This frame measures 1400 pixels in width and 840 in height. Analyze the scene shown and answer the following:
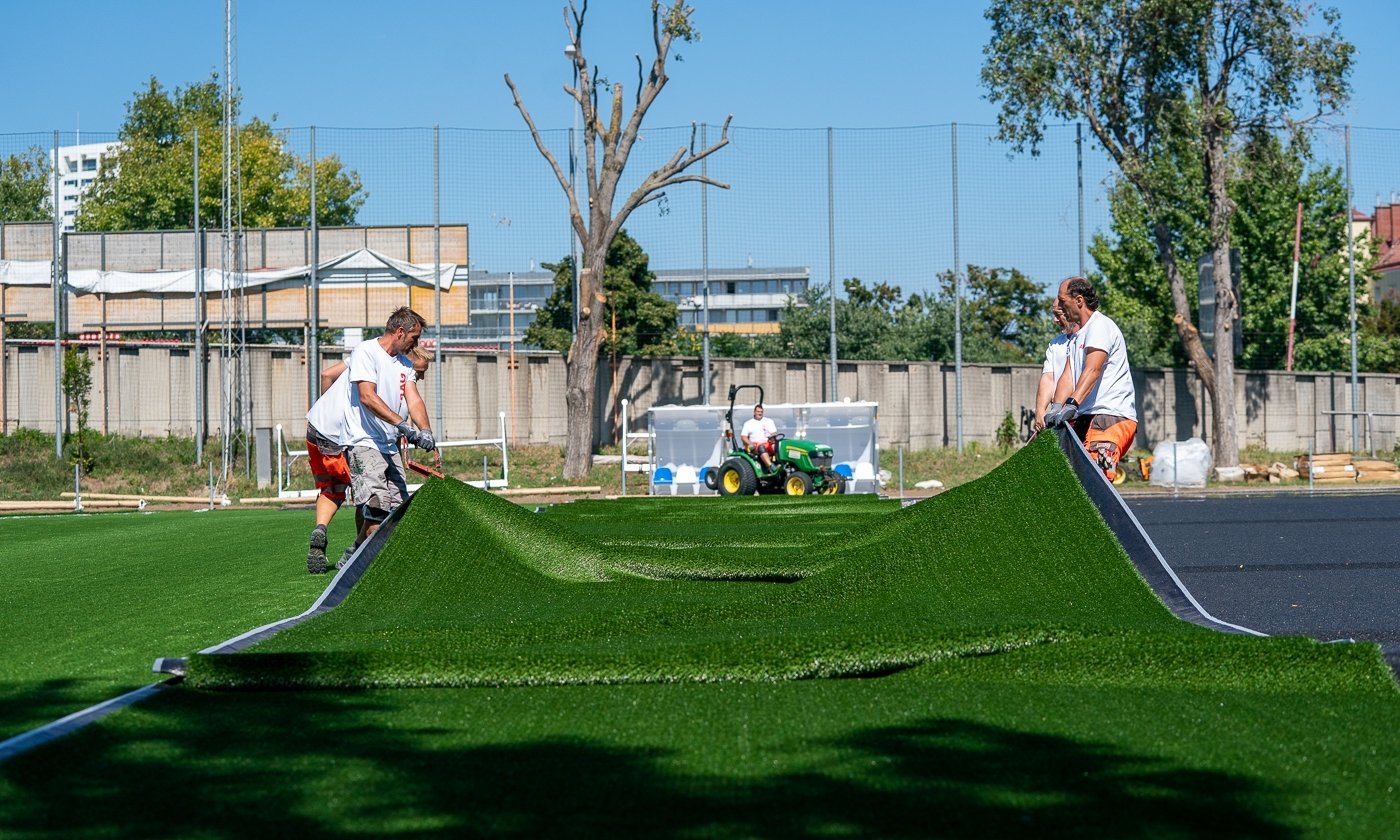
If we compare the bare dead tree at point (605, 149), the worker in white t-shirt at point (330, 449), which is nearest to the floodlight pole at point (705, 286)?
the bare dead tree at point (605, 149)

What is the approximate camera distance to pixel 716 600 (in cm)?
598

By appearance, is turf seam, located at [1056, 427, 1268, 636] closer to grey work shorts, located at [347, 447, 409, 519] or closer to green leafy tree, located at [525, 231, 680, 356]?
grey work shorts, located at [347, 447, 409, 519]

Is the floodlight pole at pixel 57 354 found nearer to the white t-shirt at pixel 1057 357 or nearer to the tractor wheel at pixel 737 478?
the tractor wheel at pixel 737 478

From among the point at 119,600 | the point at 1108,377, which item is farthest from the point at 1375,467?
the point at 119,600

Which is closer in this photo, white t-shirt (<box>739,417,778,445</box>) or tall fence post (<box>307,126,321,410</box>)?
white t-shirt (<box>739,417,778,445</box>)

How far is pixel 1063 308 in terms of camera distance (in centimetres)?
779

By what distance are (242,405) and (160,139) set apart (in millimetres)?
26685

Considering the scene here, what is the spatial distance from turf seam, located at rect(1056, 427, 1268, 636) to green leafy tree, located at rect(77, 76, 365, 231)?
3533cm

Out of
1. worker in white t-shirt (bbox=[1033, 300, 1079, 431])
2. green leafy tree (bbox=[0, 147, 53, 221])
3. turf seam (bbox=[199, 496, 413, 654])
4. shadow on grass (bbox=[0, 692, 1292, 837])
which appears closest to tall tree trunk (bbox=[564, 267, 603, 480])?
turf seam (bbox=[199, 496, 413, 654])

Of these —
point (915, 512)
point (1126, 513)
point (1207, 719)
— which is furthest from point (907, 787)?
point (915, 512)

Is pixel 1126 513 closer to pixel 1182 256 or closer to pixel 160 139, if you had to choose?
pixel 1182 256

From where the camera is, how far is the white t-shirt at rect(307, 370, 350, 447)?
8375 millimetres

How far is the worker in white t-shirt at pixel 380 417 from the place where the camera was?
8172 mm

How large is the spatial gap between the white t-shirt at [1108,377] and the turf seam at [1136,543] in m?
0.48
